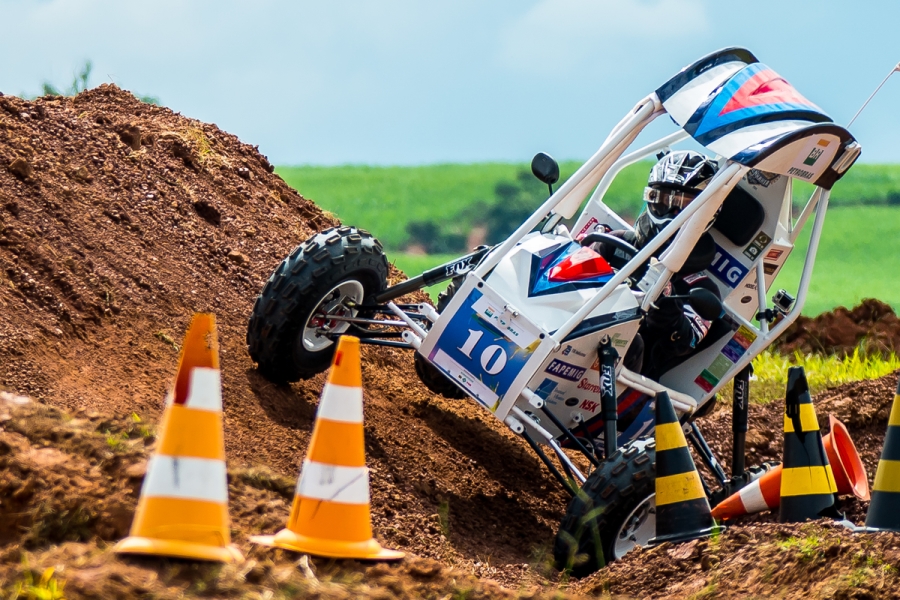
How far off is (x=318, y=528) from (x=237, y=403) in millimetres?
2876

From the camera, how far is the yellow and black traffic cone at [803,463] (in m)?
5.29

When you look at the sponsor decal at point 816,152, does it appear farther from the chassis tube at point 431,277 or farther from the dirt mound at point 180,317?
the dirt mound at point 180,317

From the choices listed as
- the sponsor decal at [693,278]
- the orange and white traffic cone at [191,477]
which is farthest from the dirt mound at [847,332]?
the orange and white traffic cone at [191,477]

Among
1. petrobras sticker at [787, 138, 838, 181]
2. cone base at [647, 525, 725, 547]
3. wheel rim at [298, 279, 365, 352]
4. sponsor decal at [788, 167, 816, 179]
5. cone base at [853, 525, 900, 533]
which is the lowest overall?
cone base at [853, 525, 900, 533]

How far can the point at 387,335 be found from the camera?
7.15 meters

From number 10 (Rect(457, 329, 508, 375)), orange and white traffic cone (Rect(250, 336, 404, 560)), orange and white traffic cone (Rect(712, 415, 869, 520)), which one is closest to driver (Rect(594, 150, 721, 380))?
number 10 (Rect(457, 329, 508, 375))

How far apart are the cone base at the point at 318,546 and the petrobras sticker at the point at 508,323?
2.61m

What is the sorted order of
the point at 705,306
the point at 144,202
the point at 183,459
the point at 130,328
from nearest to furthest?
the point at 183,459 → the point at 705,306 → the point at 130,328 → the point at 144,202

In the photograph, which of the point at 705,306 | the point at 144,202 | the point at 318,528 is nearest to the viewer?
the point at 318,528

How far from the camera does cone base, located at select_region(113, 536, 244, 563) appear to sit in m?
3.39

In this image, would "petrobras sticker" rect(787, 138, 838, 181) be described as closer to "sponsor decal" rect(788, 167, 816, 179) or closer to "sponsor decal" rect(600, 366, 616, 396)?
"sponsor decal" rect(788, 167, 816, 179)

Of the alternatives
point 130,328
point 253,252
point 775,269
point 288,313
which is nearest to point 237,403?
point 288,313

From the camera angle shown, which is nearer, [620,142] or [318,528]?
[318,528]

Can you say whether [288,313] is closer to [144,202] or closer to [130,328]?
[130,328]
